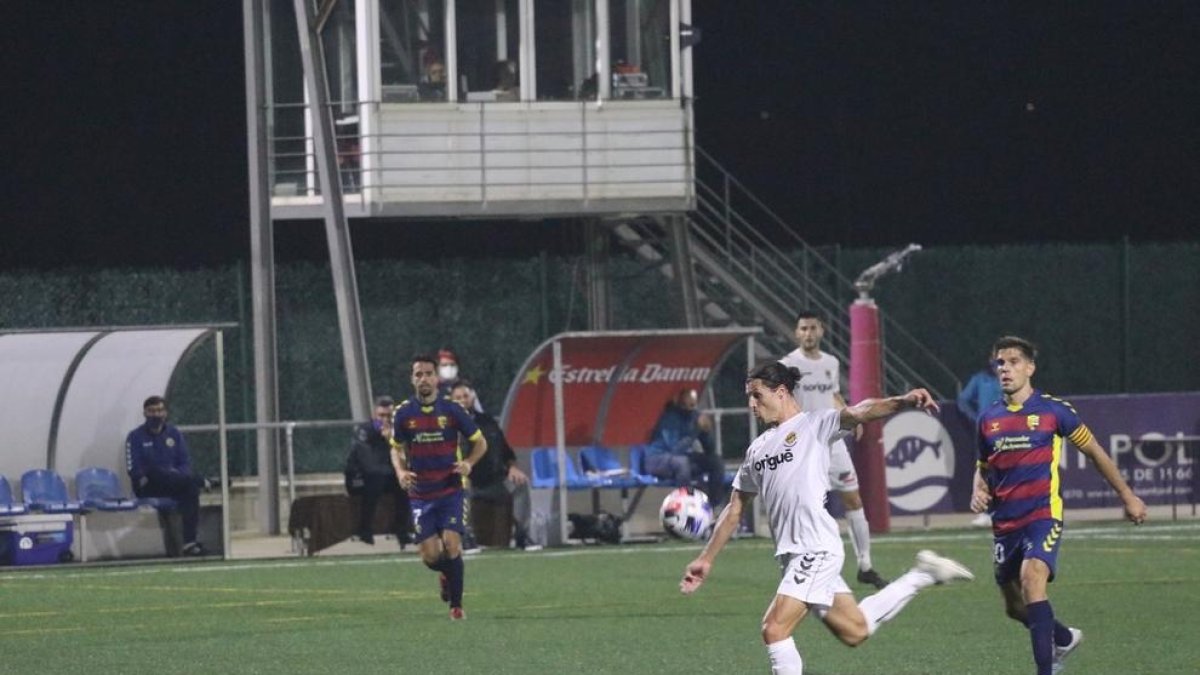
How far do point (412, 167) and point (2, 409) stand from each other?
6585 millimetres

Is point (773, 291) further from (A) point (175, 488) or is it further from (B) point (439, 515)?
(B) point (439, 515)

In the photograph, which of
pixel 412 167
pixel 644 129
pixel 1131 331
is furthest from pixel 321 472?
pixel 1131 331

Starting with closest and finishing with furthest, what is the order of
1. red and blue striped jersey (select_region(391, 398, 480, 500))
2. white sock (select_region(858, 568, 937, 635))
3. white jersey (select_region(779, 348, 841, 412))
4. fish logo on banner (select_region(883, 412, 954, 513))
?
white sock (select_region(858, 568, 937, 635)) < red and blue striped jersey (select_region(391, 398, 480, 500)) < white jersey (select_region(779, 348, 841, 412)) < fish logo on banner (select_region(883, 412, 954, 513))

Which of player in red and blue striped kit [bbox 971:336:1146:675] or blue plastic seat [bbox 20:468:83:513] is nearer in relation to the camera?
player in red and blue striped kit [bbox 971:336:1146:675]

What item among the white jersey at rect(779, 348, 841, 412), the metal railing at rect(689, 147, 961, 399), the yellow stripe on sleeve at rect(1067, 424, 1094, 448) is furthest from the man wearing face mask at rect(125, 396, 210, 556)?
the yellow stripe on sleeve at rect(1067, 424, 1094, 448)

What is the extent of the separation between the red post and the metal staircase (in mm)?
5285

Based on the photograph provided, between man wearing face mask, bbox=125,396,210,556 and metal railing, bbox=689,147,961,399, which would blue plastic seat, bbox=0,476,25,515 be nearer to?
man wearing face mask, bbox=125,396,210,556

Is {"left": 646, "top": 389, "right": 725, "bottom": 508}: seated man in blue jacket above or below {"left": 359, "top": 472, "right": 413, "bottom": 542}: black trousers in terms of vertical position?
above

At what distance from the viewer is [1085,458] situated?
2869 centimetres

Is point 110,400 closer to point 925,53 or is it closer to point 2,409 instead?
point 2,409

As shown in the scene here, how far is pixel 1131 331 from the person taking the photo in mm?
35375

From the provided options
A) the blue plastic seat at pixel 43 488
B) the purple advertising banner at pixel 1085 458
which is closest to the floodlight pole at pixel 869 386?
the purple advertising banner at pixel 1085 458

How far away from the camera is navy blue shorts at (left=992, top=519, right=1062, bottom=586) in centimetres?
1302

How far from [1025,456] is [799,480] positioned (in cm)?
A: 189
